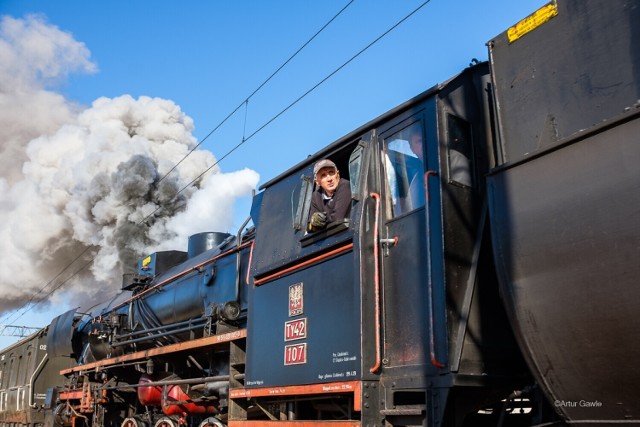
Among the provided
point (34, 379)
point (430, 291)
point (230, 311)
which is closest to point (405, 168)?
point (430, 291)

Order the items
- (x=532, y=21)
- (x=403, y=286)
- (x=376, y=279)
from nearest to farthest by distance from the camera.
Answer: (x=532, y=21), (x=403, y=286), (x=376, y=279)

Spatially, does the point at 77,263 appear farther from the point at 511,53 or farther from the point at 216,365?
the point at 511,53

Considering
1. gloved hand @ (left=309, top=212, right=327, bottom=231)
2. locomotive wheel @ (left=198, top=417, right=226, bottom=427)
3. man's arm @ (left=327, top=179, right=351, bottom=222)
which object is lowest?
locomotive wheel @ (left=198, top=417, right=226, bottom=427)

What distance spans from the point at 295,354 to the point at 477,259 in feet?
5.33

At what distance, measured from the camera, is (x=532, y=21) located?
3.39m

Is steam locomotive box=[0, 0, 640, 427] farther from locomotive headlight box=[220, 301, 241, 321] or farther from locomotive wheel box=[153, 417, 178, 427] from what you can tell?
locomotive wheel box=[153, 417, 178, 427]

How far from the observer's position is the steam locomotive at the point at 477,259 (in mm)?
2779

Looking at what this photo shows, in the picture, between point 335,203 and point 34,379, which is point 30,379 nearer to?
point 34,379

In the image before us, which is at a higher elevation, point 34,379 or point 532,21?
point 532,21

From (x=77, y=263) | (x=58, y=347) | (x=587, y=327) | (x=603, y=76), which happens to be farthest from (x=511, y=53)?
(x=77, y=263)

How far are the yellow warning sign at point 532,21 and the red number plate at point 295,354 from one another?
249 centimetres

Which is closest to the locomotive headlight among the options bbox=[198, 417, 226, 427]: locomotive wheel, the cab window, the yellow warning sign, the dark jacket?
bbox=[198, 417, 226, 427]: locomotive wheel

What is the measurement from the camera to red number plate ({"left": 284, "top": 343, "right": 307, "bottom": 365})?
4.49 metres

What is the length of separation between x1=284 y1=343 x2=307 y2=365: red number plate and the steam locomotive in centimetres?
1
